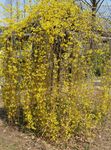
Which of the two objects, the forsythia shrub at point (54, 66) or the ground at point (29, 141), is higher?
the forsythia shrub at point (54, 66)

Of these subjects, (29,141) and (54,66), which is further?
(29,141)

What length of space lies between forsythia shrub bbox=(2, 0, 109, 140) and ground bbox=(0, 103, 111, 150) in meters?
0.19

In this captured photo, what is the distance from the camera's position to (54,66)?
616 centimetres

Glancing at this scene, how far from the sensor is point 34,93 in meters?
6.46

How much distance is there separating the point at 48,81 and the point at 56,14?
1.12 meters

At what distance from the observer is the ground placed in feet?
20.4

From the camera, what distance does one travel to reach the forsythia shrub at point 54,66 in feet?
20.1

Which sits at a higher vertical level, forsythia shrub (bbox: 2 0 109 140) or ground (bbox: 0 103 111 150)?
forsythia shrub (bbox: 2 0 109 140)

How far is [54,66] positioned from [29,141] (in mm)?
1373

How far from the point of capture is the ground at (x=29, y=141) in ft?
20.4

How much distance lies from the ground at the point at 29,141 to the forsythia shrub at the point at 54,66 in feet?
0.64

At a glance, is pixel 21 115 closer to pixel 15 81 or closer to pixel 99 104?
pixel 15 81

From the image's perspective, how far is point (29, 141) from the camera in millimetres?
6449

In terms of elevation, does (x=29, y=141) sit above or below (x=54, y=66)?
below
